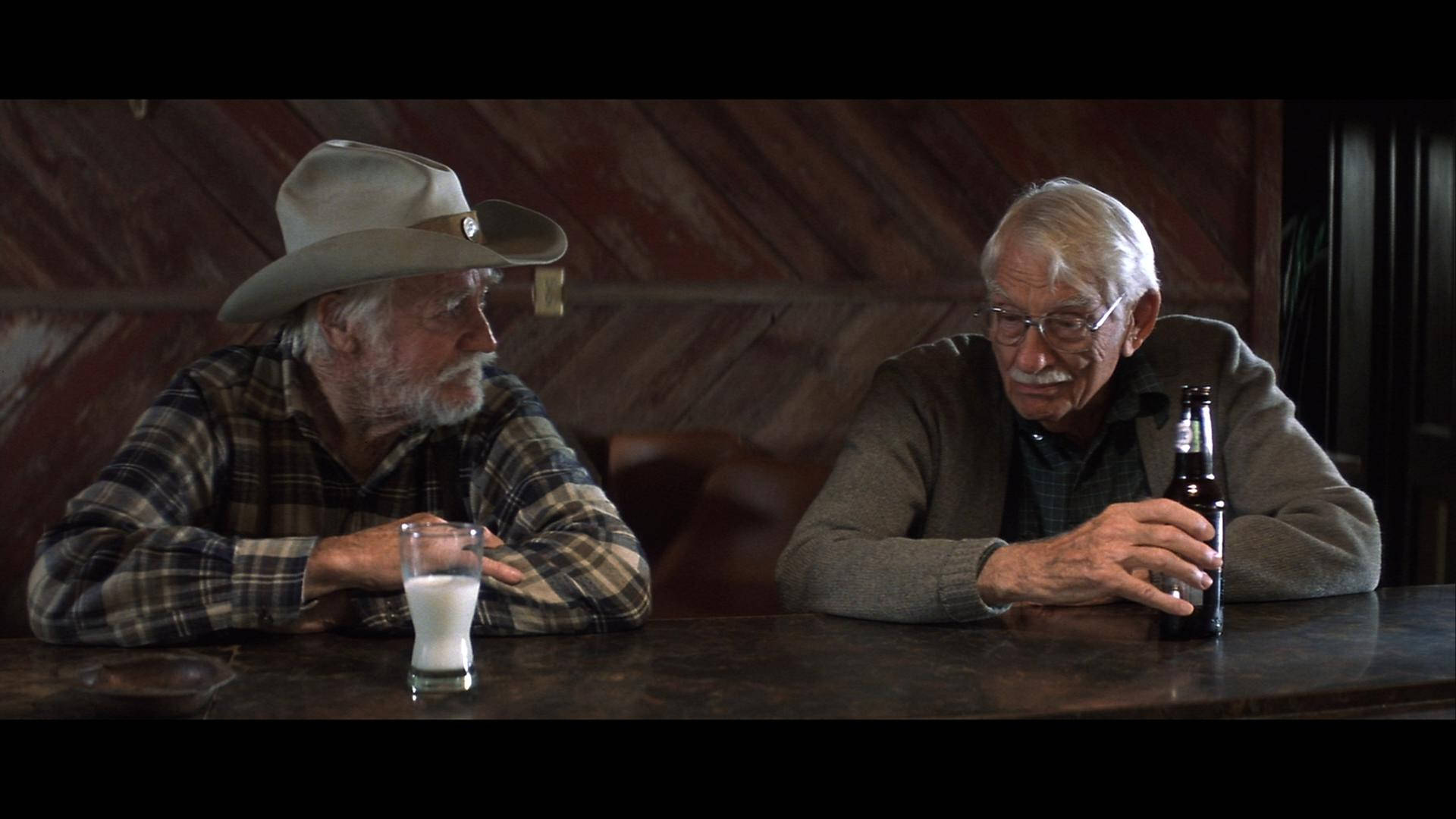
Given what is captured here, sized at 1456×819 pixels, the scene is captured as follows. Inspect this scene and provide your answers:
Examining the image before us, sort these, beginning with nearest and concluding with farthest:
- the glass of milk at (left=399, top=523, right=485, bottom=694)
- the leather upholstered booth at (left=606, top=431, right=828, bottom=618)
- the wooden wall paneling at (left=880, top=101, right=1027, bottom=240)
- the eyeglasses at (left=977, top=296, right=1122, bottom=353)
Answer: the glass of milk at (left=399, top=523, right=485, bottom=694) < the eyeglasses at (left=977, top=296, right=1122, bottom=353) < the leather upholstered booth at (left=606, top=431, right=828, bottom=618) < the wooden wall paneling at (left=880, top=101, right=1027, bottom=240)

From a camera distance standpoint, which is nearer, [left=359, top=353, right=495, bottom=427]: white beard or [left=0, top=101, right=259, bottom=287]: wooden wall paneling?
[left=359, top=353, right=495, bottom=427]: white beard

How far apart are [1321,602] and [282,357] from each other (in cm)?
174

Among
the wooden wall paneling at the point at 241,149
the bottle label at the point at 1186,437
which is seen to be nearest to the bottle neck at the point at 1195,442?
the bottle label at the point at 1186,437

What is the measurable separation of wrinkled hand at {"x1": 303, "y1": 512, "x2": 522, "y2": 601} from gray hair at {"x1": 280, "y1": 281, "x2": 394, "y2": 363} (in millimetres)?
538

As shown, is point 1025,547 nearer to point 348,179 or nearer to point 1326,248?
point 348,179

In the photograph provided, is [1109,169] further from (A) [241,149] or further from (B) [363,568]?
(B) [363,568]

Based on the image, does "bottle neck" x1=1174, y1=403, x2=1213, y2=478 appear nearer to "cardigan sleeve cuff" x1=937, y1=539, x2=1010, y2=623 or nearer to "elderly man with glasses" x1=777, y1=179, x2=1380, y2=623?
"elderly man with glasses" x1=777, y1=179, x2=1380, y2=623

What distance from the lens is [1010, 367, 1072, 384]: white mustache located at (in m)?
2.28

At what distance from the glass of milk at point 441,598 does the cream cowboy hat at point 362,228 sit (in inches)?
30.0

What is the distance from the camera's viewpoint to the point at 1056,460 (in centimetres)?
247

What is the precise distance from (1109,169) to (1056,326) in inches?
43.2

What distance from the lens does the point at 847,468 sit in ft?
7.61

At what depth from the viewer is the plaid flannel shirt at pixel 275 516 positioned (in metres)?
1.82

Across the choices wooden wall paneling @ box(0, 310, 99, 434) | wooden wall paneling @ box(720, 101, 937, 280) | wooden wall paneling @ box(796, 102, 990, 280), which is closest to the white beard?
wooden wall paneling @ box(0, 310, 99, 434)
